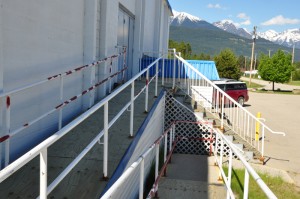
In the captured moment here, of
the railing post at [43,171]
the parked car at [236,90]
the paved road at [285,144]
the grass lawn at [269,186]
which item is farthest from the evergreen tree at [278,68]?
the railing post at [43,171]

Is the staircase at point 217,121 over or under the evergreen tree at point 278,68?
under

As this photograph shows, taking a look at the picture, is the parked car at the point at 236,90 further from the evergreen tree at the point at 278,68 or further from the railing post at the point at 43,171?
the evergreen tree at the point at 278,68

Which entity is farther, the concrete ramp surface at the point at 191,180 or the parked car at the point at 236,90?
the parked car at the point at 236,90

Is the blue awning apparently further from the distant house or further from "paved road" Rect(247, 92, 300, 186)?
the distant house

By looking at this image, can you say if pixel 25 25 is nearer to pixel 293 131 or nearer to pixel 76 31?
pixel 76 31

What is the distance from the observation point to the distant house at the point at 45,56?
4828 mm

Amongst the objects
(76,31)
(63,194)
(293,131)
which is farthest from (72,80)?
(293,131)

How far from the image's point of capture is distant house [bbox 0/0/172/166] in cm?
483

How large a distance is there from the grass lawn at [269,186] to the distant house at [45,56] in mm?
4124

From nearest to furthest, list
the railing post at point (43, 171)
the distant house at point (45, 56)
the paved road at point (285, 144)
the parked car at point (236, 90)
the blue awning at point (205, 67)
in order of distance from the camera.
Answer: the railing post at point (43, 171), the distant house at point (45, 56), the paved road at point (285, 144), the blue awning at point (205, 67), the parked car at point (236, 90)

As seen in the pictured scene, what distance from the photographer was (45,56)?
19.6 feet

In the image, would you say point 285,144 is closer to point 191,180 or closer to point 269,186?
point 269,186

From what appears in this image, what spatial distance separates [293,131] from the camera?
17.0 meters

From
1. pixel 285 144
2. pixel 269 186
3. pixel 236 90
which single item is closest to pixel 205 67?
pixel 285 144
